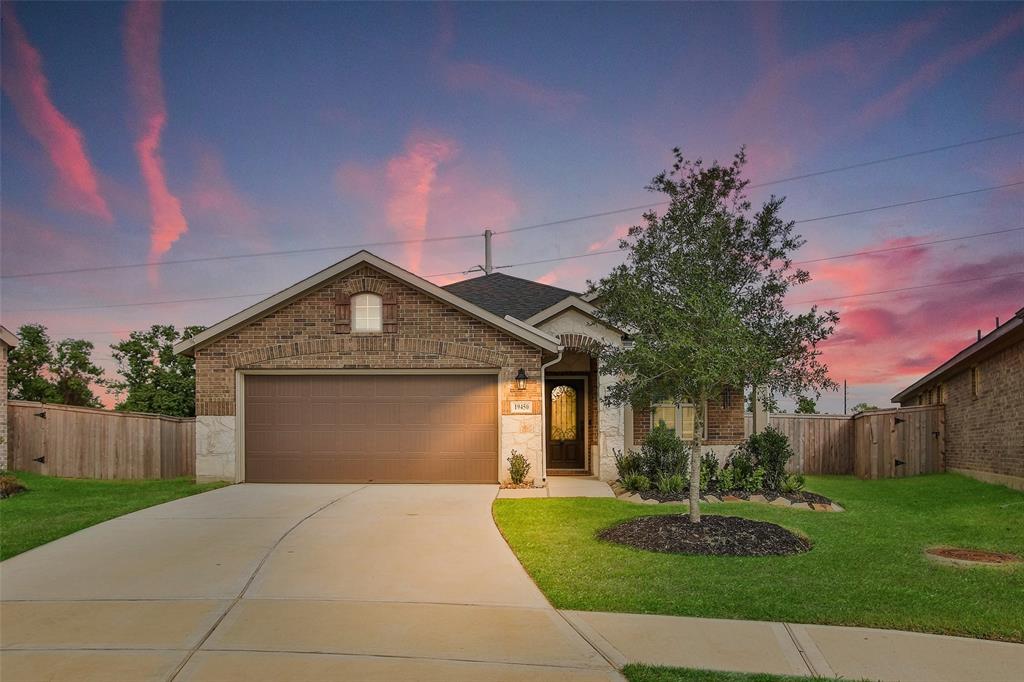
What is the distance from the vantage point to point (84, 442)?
18.0 meters

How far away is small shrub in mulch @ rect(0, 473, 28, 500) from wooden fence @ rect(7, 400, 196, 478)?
108 inches

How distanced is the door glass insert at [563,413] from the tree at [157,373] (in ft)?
47.2

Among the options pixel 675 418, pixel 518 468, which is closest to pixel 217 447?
pixel 518 468

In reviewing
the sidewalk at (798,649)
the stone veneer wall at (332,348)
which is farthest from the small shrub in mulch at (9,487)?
the sidewalk at (798,649)

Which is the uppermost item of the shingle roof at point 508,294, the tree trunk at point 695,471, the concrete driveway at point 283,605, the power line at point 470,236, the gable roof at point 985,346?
the power line at point 470,236

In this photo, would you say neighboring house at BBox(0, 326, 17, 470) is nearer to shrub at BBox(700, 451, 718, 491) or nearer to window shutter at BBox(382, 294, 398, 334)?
window shutter at BBox(382, 294, 398, 334)

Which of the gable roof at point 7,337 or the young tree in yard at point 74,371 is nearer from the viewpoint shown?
the gable roof at point 7,337

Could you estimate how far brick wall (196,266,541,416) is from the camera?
49.5 ft

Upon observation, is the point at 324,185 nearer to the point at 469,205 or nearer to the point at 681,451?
the point at 469,205

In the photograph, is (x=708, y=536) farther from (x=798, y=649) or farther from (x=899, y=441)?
(x=899, y=441)

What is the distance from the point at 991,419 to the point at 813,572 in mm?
10509

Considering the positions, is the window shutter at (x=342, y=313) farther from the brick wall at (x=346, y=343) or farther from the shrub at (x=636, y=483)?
the shrub at (x=636, y=483)

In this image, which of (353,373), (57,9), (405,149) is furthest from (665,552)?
(57,9)

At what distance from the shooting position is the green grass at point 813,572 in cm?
628
